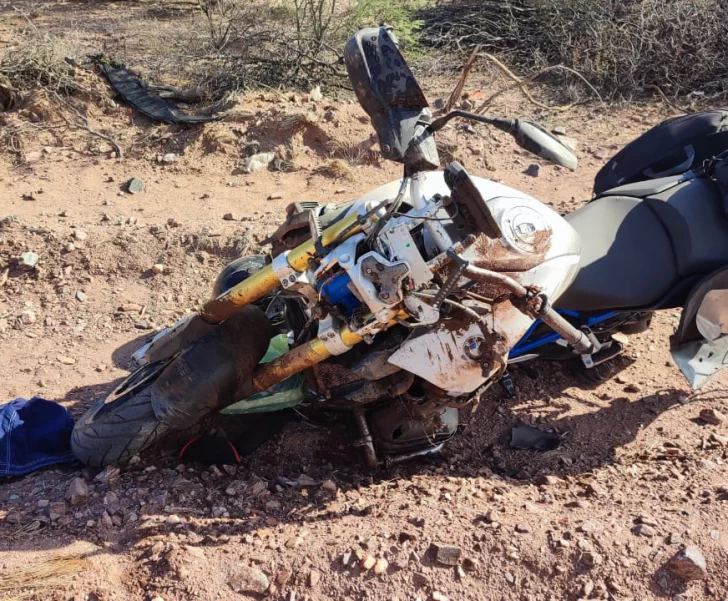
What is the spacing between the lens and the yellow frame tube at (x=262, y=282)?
2.53 metres

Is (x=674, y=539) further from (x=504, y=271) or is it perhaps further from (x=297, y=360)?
(x=297, y=360)

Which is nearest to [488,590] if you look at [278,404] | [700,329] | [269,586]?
[269,586]

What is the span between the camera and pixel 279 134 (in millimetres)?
5965

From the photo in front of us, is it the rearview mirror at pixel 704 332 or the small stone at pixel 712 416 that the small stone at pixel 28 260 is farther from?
the small stone at pixel 712 416

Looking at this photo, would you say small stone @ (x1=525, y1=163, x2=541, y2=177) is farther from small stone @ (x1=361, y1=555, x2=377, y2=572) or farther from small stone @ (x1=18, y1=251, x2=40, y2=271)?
small stone @ (x1=361, y1=555, x2=377, y2=572)

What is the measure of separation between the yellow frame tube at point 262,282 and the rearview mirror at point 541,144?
2.02 feet

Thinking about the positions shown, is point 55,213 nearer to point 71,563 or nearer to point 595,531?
point 71,563

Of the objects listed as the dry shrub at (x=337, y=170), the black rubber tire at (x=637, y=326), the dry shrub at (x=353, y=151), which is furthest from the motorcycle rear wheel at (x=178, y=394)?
the dry shrub at (x=353, y=151)

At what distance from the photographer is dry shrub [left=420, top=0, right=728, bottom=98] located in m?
6.83

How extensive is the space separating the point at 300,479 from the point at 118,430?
0.79 meters

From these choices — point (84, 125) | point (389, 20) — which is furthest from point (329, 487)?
point (389, 20)

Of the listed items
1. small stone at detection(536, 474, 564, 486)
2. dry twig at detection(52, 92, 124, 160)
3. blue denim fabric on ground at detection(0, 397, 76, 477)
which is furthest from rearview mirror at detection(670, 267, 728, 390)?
dry twig at detection(52, 92, 124, 160)

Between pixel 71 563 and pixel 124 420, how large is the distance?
0.58m

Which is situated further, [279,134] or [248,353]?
[279,134]
